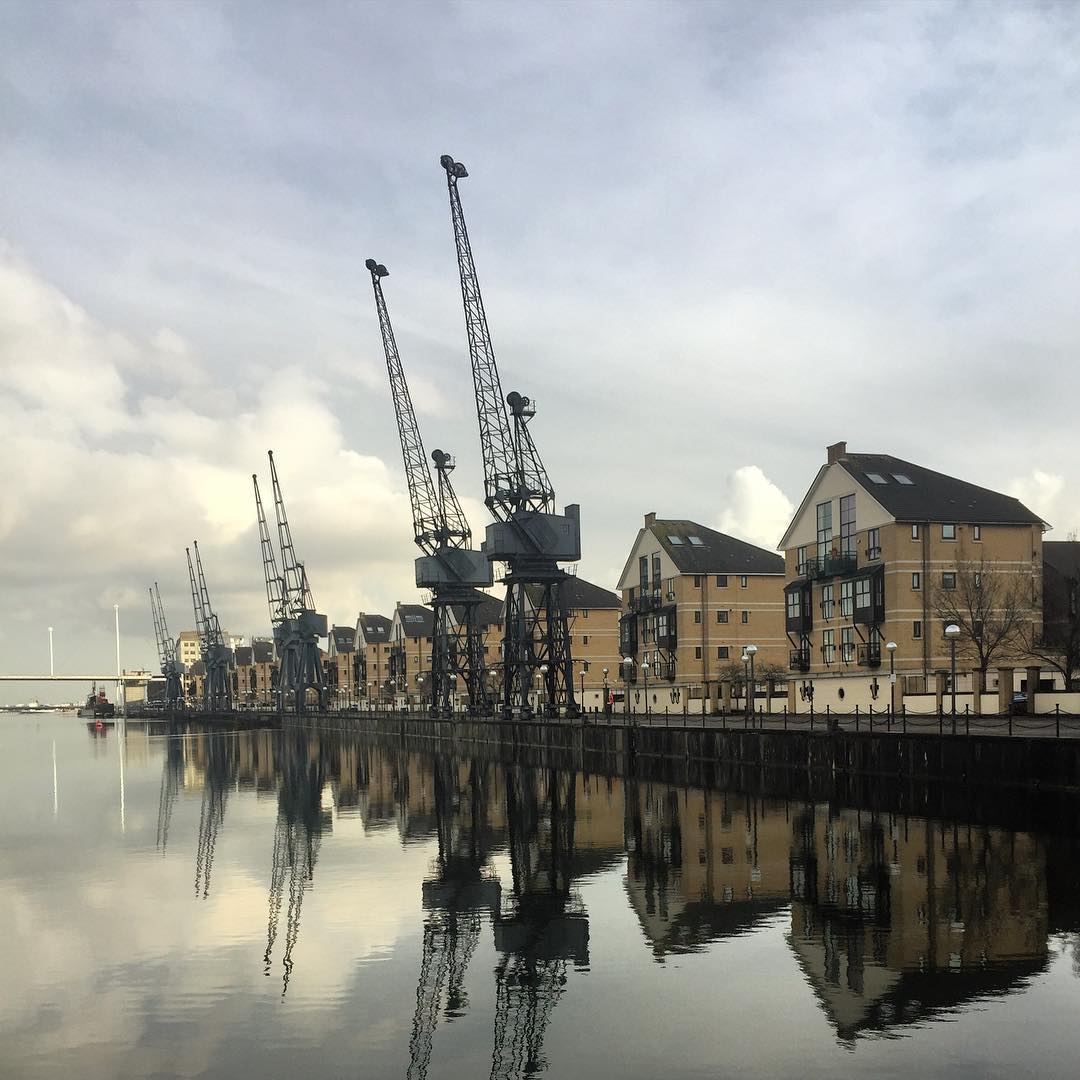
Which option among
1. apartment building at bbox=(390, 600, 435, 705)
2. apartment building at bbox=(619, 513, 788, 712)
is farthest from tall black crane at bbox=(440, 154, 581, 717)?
apartment building at bbox=(390, 600, 435, 705)

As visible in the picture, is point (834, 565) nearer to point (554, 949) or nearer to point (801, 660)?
point (801, 660)

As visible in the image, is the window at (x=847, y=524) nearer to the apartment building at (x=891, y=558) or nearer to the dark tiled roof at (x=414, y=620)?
the apartment building at (x=891, y=558)

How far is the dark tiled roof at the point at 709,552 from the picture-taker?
99.7 metres

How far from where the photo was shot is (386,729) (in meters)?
114

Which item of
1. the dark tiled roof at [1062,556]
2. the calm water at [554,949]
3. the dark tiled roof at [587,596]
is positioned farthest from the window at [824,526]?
the dark tiled roof at [587,596]

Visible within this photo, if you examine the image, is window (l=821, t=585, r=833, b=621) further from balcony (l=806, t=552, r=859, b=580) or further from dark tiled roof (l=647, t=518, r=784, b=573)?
dark tiled roof (l=647, t=518, r=784, b=573)

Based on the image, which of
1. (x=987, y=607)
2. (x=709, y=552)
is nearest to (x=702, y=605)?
(x=709, y=552)

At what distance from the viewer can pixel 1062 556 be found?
89125 mm

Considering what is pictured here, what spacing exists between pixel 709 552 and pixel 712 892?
76.4m

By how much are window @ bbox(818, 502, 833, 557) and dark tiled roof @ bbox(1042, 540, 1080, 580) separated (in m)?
16.9

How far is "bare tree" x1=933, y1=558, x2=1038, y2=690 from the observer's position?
69.3 meters

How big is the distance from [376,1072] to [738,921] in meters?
9.42

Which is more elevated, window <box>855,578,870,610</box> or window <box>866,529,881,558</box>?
window <box>866,529,881,558</box>

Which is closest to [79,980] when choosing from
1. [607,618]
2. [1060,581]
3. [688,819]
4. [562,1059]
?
[562,1059]
